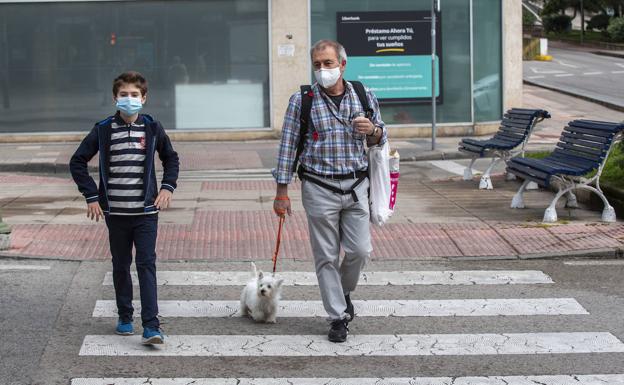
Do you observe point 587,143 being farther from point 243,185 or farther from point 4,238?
point 4,238

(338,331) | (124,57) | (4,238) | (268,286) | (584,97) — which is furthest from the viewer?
(584,97)

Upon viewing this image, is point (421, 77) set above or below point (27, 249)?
above

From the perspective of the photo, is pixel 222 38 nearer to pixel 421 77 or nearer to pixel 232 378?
pixel 421 77

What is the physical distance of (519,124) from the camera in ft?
49.6

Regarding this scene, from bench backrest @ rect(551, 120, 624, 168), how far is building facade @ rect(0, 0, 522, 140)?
10836mm

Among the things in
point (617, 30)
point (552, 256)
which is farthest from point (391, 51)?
point (617, 30)

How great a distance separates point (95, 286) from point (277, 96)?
48.2ft

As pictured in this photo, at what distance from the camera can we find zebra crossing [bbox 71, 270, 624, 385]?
641 cm

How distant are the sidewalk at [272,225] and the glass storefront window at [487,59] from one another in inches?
281

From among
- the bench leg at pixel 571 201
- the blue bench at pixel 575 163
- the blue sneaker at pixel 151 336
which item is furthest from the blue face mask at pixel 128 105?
the bench leg at pixel 571 201

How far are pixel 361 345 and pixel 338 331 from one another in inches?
6.9

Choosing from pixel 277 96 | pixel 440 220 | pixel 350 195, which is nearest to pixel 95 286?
pixel 350 195

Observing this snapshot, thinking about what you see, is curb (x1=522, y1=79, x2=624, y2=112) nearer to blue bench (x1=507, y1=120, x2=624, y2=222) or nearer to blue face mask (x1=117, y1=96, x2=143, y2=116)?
blue bench (x1=507, y1=120, x2=624, y2=222)

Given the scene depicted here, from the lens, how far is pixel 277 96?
2322 cm
